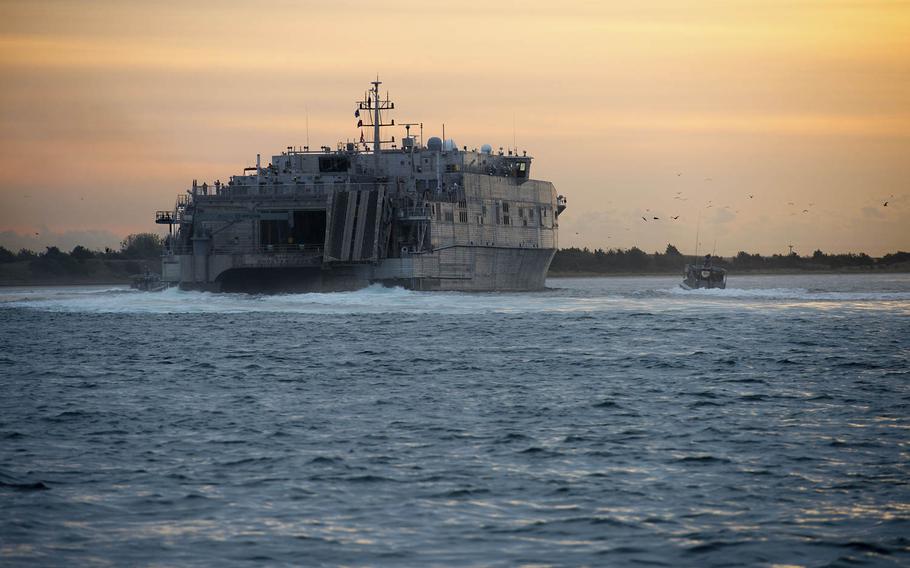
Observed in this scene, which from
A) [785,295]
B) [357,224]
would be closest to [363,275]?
[357,224]

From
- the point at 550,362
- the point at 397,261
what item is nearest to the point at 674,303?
the point at 397,261

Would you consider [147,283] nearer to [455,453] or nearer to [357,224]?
[357,224]

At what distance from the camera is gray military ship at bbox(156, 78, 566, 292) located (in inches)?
2808

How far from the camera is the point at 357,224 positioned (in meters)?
71.0

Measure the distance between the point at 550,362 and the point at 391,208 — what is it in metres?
40.3

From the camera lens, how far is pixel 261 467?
64.1ft

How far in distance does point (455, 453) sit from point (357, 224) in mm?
50998

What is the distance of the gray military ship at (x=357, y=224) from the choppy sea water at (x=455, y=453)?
26846 mm

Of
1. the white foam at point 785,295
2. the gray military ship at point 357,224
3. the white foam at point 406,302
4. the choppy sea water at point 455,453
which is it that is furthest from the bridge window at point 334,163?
the choppy sea water at point 455,453

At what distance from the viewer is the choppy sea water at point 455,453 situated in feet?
49.6

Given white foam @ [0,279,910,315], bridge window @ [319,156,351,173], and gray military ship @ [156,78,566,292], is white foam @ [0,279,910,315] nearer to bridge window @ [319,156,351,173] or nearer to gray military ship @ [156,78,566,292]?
gray military ship @ [156,78,566,292]

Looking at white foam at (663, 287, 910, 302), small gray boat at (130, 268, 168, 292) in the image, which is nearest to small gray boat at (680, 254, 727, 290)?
white foam at (663, 287, 910, 302)

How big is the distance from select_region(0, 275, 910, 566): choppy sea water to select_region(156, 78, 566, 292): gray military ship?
2685 centimetres

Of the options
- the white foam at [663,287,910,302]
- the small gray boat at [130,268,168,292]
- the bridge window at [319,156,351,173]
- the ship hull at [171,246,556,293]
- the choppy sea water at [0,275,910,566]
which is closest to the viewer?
the choppy sea water at [0,275,910,566]
